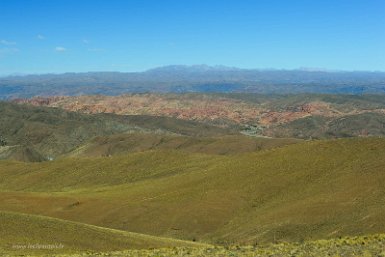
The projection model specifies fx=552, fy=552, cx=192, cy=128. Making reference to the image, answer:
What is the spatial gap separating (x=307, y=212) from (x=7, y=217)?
26.7 metres

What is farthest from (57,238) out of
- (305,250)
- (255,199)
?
(255,199)

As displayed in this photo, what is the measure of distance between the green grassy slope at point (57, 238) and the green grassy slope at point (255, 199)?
10.8m

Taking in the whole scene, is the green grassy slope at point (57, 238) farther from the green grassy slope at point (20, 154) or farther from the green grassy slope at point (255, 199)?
the green grassy slope at point (20, 154)

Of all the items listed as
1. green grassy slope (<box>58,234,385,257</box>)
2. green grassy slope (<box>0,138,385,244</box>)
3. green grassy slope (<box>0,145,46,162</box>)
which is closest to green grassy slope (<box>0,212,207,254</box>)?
green grassy slope (<box>58,234,385,257</box>)

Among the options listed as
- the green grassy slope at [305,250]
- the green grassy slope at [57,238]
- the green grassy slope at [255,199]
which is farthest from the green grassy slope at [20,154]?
the green grassy slope at [305,250]

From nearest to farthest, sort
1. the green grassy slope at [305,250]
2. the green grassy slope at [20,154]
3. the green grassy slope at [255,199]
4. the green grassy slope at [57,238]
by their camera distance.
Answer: the green grassy slope at [305,250] → the green grassy slope at [57,238] → the green grassy slope at [255,199] → the green grassy slope at [20,154]

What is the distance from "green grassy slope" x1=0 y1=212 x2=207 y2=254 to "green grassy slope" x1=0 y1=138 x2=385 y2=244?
10.8 meters

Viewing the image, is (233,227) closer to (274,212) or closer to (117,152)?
(274,212)

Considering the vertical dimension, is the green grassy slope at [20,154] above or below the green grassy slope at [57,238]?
below

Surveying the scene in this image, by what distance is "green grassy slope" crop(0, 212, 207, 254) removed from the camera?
3653 cm

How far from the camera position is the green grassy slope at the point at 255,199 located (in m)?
48.9

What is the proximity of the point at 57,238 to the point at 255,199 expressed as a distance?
26.8 metres

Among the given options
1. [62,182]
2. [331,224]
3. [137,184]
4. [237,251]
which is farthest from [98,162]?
[237,251]

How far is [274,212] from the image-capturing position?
53.8 metres
